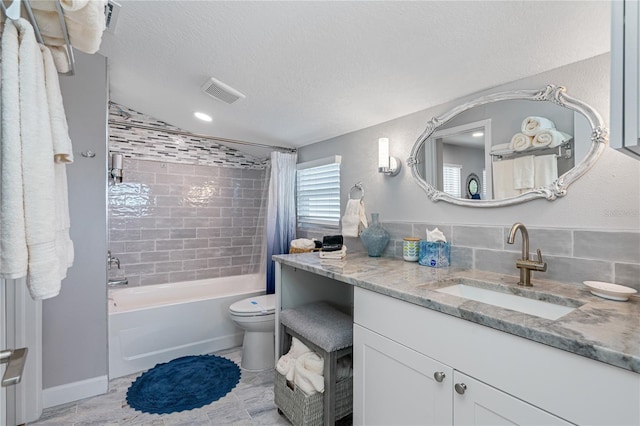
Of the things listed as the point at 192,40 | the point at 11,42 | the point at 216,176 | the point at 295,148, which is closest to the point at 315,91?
the point at 192,40

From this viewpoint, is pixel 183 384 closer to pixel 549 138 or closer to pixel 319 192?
pixel 319 192

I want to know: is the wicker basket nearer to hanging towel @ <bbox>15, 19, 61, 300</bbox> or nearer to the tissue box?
the tissue box

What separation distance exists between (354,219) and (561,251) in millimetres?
1248

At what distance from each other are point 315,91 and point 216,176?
74.4 inches

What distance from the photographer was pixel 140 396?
78.9 inches

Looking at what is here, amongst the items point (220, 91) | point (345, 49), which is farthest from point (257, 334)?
point (345, 49)

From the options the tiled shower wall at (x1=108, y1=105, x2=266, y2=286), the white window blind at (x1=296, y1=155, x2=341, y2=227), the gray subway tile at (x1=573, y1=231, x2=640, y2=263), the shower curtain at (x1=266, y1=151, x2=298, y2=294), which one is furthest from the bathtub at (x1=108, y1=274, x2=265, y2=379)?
the gray subway tile at (x1=573, y1=231, x2=640, y2=263)

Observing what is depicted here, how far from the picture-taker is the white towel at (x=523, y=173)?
1.45 metres

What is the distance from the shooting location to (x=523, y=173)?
147cm

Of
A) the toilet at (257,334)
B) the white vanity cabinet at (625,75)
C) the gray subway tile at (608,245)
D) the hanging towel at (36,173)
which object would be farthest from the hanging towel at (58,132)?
the gray subway tile at (608,245)

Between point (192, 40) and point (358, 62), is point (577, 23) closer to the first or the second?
point (358, 62)

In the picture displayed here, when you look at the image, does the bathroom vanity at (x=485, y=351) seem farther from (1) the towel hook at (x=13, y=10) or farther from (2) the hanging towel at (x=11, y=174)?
(1) the towel hook at (x=13, y=10)

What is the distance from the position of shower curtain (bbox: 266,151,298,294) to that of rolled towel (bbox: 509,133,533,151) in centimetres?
201

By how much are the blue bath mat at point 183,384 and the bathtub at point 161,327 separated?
0.37ft
